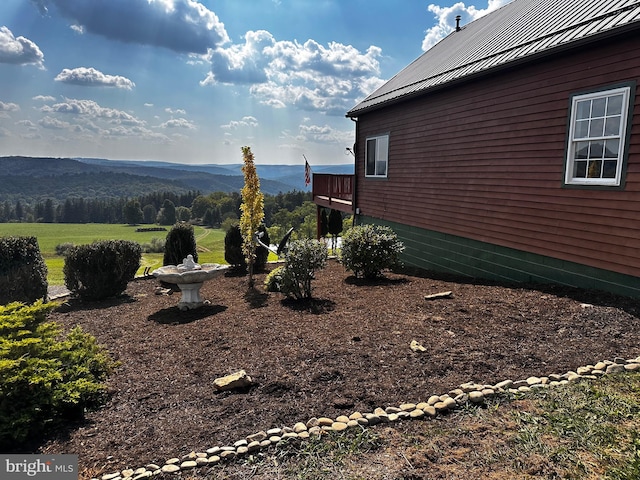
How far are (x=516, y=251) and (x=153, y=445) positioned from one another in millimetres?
6491

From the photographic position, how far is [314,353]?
13.3 feet

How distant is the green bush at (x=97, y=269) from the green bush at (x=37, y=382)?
13.4 feet

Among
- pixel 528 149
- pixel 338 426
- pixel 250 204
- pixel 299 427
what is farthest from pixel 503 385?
pixel 250 204

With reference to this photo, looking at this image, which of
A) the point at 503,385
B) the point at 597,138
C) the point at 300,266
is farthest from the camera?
the point at 300,266

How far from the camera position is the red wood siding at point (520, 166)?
532 centimetres

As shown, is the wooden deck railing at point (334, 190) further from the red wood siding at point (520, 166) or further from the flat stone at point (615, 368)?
the flat stone at point (615, 368)

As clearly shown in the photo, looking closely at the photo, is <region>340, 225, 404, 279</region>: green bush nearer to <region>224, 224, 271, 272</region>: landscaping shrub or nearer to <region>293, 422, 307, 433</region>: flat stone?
<region>224, 224, 271, 272</region>: landscaping shrub

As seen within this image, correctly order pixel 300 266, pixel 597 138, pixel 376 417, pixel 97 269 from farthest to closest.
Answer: pixel 97 269
pixel 300 266
pixel 597 138
pixel 376 417

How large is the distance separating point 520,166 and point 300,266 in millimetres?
4230

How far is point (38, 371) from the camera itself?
3.11m

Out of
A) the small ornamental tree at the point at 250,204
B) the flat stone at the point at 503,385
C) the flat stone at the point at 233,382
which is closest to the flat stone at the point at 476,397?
the flat stone at the point at 503,385

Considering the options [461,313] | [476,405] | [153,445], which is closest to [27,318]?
[153,445]

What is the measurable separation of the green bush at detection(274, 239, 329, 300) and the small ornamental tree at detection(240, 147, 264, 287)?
1746 mm

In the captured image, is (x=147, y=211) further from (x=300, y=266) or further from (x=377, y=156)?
(x=300, y=266)
